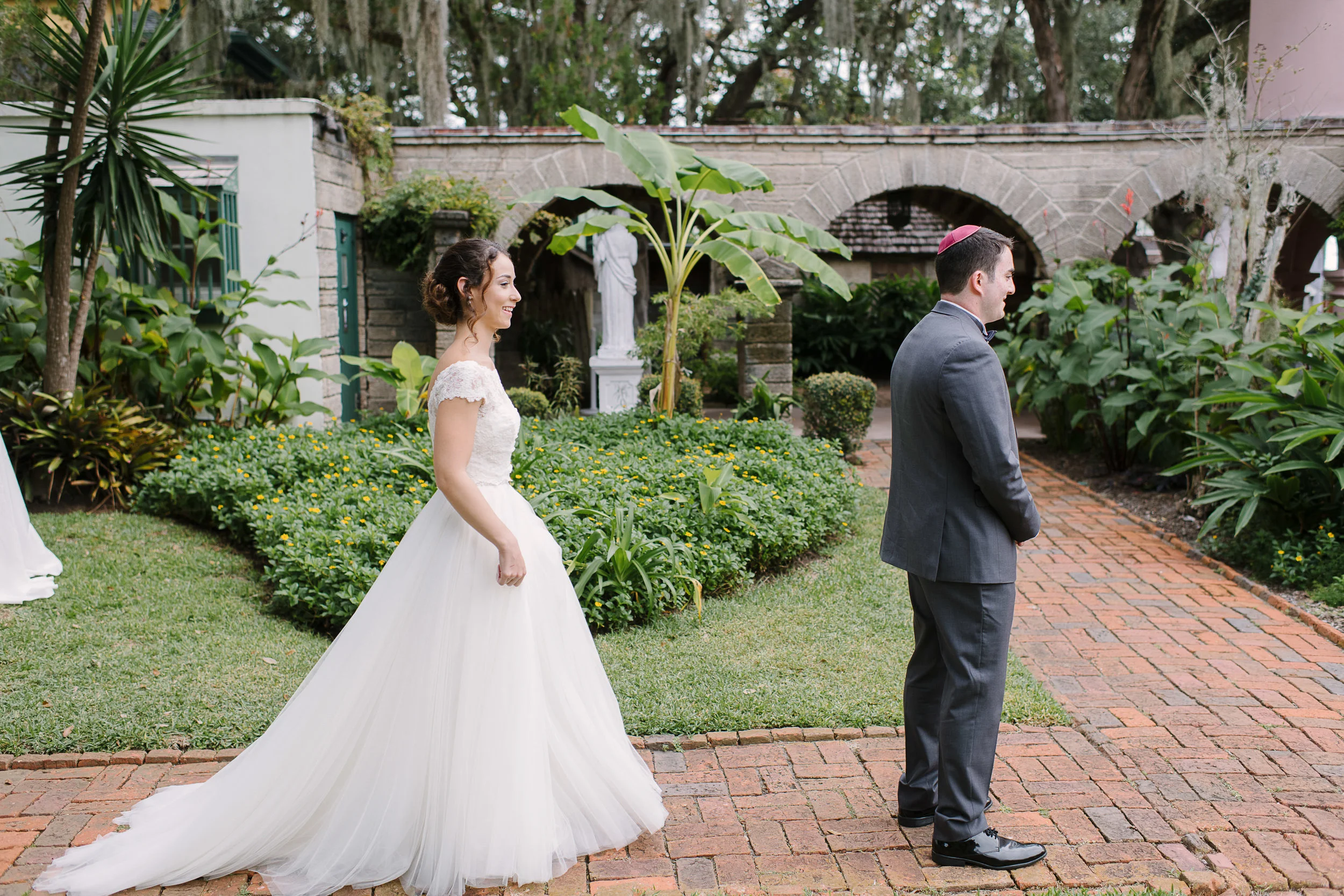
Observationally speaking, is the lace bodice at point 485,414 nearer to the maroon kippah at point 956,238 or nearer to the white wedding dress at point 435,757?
the white wedding dress at point 435,757

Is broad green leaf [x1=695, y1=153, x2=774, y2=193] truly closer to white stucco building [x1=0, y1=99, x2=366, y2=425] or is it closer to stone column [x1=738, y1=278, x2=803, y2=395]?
stone column [x1=738, y1=278, x2=803, y2=395]

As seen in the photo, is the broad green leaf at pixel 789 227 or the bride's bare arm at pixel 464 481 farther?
the broad green leaf at pixel 789 227

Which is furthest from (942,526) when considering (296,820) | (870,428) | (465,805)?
(870,428)

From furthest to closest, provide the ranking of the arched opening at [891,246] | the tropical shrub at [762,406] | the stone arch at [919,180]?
the arched opening at [891,246] → the stone arch at [919,180] → the tropical shrub at [762,406]

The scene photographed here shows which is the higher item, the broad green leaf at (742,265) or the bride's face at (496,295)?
the broad green leaf at (742,265)

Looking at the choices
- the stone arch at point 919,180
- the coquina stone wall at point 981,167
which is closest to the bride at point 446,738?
the coquina stone wall at point 981,167

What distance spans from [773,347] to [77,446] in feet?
20.7

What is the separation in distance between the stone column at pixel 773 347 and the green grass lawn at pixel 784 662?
4.87m

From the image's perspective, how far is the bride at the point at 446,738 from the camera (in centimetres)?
303

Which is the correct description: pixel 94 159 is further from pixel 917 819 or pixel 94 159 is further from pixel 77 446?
pixel 917 819

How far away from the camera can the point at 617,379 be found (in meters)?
12.4

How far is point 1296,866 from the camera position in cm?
314

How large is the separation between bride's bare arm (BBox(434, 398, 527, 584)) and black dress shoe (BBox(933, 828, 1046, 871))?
1.48m

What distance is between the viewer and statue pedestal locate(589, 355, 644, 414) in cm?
1225
